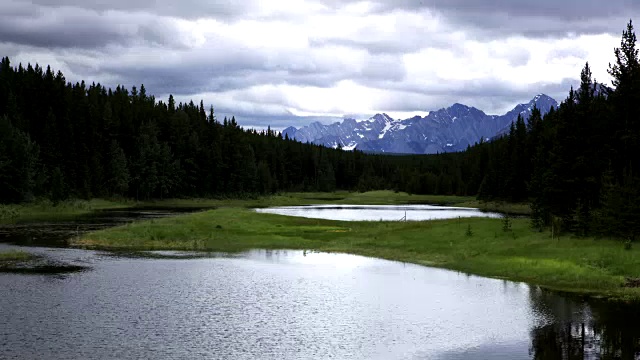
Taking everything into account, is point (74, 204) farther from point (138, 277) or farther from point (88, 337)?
point (88, 337)

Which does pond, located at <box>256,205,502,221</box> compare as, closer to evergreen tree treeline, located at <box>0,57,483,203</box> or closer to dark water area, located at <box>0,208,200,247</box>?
dark water area, located at <box>0,208,200,247</box>

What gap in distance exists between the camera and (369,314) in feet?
127

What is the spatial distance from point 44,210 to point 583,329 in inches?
4702

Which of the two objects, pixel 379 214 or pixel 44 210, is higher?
pixel 44 210

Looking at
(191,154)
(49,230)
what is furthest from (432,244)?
(191,154)

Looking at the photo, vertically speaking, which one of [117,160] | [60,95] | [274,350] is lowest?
[274,350]

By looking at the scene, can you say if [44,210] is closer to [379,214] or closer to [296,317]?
[379,214]

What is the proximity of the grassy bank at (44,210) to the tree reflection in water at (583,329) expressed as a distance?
9367 cm

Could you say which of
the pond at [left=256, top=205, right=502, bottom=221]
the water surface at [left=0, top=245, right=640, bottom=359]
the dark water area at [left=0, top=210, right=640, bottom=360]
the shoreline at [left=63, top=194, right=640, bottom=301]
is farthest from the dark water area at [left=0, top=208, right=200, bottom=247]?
the pond at [left=256, top=205, right=502, bottom=221]

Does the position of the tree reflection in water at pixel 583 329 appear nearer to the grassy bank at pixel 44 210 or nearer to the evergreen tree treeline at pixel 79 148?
the grassy bank at pixel 44 210

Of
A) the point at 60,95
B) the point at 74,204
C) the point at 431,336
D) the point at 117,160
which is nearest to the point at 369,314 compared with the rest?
the point at 431,336

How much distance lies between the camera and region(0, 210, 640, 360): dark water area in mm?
30250

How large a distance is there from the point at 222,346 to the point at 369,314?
11.6 meters

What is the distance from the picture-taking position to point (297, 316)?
37.8m
